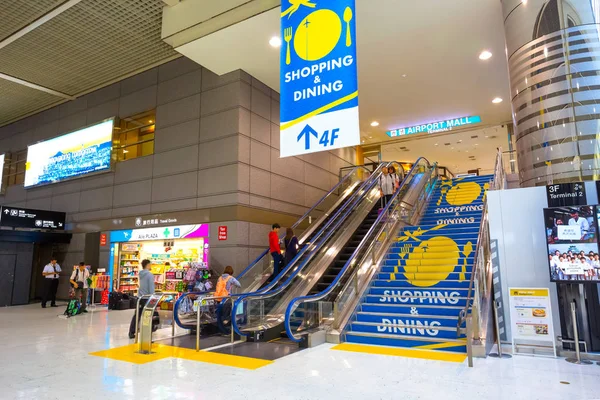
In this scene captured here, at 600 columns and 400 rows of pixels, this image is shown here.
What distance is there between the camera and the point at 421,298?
6816 millimetres

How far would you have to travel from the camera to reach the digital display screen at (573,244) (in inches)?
190

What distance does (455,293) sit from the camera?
6.68 metres

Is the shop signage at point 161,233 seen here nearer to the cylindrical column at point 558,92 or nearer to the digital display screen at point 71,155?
the digital display screen at point 71,155

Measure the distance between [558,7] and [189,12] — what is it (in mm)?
7041

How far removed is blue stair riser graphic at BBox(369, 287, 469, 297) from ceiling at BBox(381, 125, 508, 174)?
10093 millimetres

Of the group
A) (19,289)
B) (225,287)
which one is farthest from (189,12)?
(19,289)

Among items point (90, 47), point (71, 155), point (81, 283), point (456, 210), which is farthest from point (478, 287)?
point (71, 155)

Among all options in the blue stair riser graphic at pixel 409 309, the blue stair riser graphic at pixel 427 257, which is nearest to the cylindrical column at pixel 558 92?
the blue stair riser graphic at pixel 427 257

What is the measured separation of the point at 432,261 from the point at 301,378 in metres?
4.51

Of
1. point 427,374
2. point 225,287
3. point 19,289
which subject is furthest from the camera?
point 19,289

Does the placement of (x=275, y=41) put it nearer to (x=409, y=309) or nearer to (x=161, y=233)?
(x=161, y=233)

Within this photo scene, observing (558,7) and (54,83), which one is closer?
(558,7)

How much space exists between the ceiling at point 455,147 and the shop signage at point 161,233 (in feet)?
32.4

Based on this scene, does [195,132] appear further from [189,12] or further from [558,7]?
[558,7]
